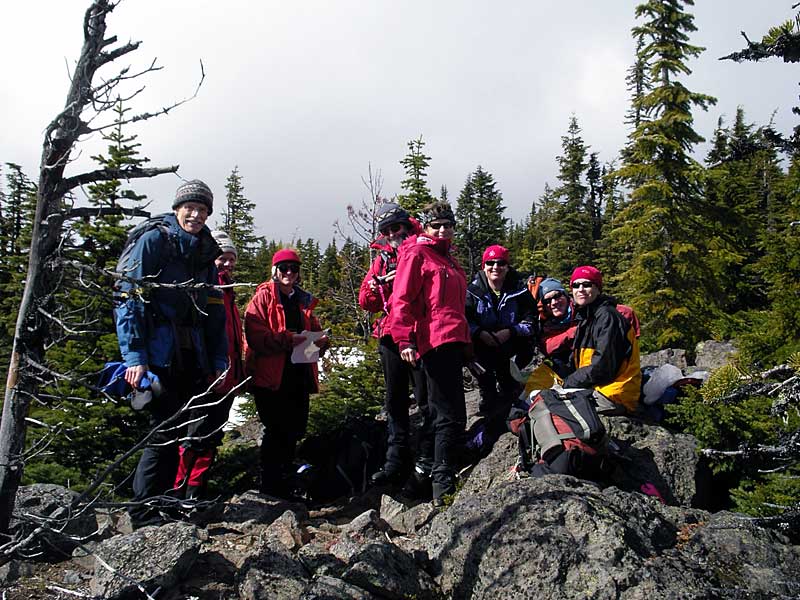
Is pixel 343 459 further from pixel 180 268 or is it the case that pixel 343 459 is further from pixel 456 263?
pixel 180 268

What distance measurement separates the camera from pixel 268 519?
476cm

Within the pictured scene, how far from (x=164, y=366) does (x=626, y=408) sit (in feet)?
14.6

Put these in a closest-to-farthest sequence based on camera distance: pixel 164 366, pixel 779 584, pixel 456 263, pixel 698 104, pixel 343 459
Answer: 1. pixel 779 584
2. pixel 164 366
3. pixel 456 263
4. pixel 343 459
5. pixel 698 104

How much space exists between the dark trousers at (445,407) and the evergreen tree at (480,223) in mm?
28249

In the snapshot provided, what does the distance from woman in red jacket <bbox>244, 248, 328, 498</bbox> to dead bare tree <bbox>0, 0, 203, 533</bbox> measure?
2.93 m

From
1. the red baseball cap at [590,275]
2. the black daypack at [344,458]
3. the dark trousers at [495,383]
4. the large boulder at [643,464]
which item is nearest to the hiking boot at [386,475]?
the black daypack at [344,458]

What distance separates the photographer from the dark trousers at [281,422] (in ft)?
19.2

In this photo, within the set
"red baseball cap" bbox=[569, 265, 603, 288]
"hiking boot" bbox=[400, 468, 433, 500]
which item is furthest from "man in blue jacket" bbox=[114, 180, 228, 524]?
"red baseball cap" bbox=[569, 265, 603, 288]

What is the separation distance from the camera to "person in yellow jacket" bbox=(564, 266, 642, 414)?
5.44 meters

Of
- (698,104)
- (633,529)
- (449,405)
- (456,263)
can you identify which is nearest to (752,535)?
(633,529)

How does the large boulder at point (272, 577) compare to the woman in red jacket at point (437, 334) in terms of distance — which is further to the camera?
the woman in red jacket at point (437, 334)

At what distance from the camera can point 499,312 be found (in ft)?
21.4

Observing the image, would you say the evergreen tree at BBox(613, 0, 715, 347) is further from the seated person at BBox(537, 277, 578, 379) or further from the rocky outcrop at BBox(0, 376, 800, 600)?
the rocky outcrop at BBox(0, 376, 800, 600)

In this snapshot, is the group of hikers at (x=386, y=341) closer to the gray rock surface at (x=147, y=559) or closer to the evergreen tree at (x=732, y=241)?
the gray rock surface at (x=147, y=559)
